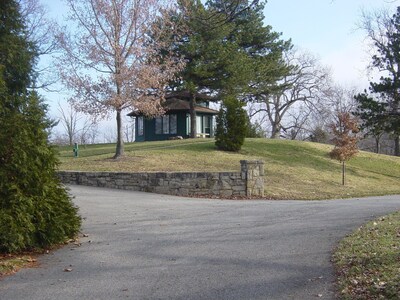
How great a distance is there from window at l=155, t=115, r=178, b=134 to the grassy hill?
368 inches

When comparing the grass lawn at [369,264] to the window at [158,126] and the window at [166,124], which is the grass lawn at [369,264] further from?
the window at [158,126]

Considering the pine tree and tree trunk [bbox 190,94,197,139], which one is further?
tree trunk [bbox 190,94,197,139]

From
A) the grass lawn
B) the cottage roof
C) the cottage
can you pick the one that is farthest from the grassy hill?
the grass lawn

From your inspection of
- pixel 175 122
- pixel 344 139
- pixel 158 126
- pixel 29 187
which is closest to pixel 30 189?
pixel 29 187

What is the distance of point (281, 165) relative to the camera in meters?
26.8

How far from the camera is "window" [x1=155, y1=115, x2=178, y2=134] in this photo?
4081 cm

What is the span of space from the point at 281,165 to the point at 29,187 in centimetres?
2032

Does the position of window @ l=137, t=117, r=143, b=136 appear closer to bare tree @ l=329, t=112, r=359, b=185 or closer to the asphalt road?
bare tree @ l=329, t=112, r=359, b=185

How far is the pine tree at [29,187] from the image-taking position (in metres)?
7.45

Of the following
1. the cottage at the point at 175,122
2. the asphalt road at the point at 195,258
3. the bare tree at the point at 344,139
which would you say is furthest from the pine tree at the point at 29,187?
the cottage at the point at 175,122

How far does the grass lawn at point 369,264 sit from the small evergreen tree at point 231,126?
760 inches

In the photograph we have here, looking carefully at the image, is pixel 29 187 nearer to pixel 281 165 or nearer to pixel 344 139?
pixel 281 165

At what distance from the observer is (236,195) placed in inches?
697

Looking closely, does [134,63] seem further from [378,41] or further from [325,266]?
[378,41]
